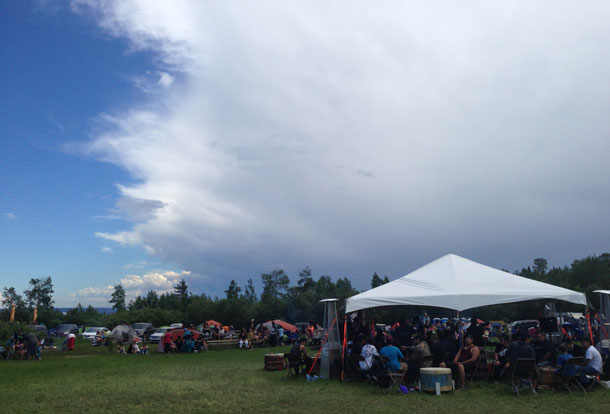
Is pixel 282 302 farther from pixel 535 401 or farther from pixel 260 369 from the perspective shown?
pixel 535 401

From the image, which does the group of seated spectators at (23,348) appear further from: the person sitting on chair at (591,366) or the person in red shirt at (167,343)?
the person sitting on chair at (591,366)

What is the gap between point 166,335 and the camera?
24203mm

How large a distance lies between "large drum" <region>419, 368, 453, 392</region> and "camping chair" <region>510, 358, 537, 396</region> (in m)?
1.17

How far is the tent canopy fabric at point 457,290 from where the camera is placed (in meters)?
10.9

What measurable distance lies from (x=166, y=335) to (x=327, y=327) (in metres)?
14.7

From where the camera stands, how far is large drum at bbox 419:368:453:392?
363 inches

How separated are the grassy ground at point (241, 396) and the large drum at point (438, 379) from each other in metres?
0.19

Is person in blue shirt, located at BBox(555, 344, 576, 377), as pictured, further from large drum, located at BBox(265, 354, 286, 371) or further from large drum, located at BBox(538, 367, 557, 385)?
large drum, located at BBox(265, 354, 286, 371)

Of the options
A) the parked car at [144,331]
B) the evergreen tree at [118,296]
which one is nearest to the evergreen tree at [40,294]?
the evergreen tree at [118,296]

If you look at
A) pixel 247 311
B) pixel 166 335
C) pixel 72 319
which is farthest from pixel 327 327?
pixel 72 319

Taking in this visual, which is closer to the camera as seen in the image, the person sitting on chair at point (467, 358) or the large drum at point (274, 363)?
the person sitting on chair at point (467, 358)

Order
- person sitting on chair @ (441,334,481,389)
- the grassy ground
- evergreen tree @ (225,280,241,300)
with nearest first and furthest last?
→ the grassy ground, person sitting on chair @ (441,334,481,389), evergreen tree @ (225,280,241,300)

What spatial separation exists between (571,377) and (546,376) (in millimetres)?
437

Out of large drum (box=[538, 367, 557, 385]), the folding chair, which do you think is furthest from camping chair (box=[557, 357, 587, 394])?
the folding chair
